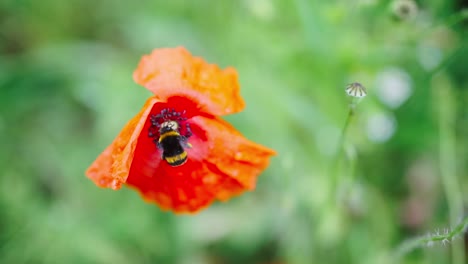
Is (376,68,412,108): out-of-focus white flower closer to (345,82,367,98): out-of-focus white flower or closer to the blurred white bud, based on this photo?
the blurred white bud

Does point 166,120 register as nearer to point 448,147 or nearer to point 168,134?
point 168,134

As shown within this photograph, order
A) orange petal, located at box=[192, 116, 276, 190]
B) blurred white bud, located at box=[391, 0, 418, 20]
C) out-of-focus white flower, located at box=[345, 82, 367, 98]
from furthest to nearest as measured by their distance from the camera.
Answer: blurred white bud, located at box=[391, 0, 418, 20] → orange petal, located at box=[192, 116, 276, 190] → out-of-focus white flower, located at box=[345, 82, 367, 98]

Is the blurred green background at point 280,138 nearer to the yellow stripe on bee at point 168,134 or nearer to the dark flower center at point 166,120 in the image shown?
the dark flower center at point 166,120

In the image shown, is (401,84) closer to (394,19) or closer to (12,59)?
(394,19)

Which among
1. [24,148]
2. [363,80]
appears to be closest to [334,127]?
[363,80]

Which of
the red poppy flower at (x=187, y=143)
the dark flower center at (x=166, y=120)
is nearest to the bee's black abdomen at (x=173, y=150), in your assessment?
the red poppy flower at (x=187, y=143)

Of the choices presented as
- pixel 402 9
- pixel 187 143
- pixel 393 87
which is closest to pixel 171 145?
pixel 187 143

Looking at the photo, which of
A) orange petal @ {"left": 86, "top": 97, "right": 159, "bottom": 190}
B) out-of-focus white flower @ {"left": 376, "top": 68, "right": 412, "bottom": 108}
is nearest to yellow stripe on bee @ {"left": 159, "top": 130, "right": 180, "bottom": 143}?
orange petal @ {"left": 86, "top": 97, "right": 159, "bottom": 190}

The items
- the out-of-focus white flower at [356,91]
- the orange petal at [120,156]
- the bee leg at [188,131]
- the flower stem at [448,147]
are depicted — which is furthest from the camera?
the flower stem at [448,147]
